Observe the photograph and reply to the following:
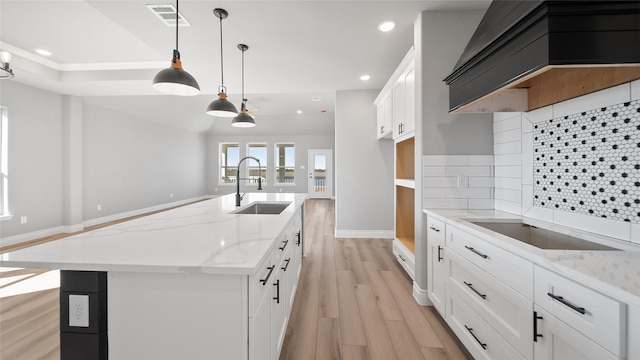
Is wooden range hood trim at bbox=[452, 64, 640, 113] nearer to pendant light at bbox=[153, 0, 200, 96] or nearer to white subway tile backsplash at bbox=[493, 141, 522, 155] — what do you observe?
white subway tile backsplash at bbox=[493, 141, 522, 155]

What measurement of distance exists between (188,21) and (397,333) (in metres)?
3.44

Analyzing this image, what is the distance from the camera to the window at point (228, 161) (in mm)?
10125

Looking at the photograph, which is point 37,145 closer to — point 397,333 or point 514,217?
point 397,333

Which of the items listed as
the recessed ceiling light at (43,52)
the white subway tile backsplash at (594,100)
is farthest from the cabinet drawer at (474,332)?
the recessed ceiling light at (43,52)

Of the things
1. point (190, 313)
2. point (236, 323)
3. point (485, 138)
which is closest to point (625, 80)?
point (485, 138)

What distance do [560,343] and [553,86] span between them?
56.3 inches

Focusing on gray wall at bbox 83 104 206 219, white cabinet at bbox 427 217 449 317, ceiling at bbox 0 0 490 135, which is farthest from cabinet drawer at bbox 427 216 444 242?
gray wall at bbox 83 104 206 219

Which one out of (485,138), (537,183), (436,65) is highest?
(436,65)

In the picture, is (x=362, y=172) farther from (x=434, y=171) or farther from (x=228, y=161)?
(x=228, y=161)

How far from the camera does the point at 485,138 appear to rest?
2133 mm

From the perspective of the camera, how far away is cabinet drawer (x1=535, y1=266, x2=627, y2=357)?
28.8 inches

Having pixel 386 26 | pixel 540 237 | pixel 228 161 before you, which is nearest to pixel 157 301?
pixel 540 237

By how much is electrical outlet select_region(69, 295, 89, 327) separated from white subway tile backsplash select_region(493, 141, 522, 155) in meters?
2.73

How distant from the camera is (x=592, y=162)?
4.38ft
